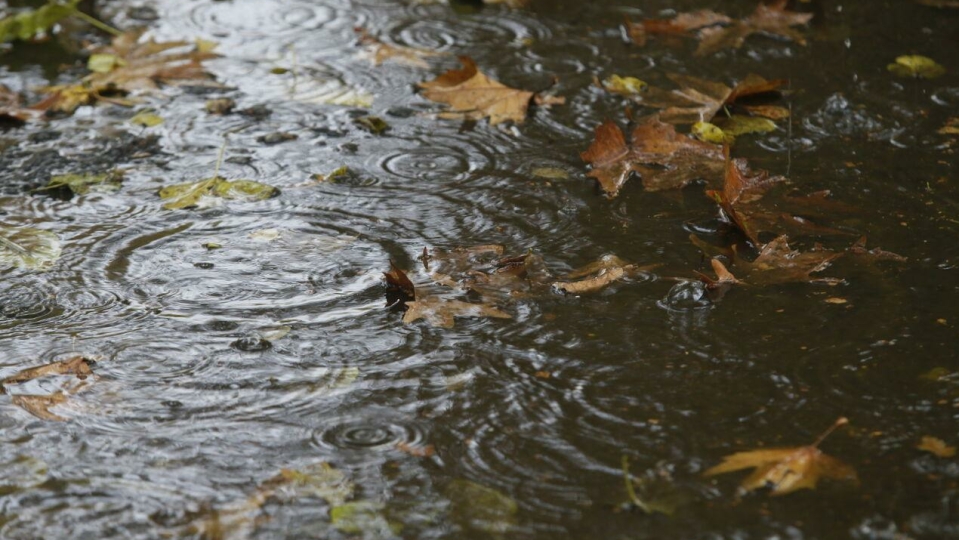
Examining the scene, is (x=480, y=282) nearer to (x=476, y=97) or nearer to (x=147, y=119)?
(x=476, y=97)

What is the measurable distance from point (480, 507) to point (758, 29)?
3.34m

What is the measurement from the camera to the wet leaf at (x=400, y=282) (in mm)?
2467

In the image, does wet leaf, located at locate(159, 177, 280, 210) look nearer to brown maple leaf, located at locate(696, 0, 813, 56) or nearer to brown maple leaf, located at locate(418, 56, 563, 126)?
brown maple leaf, located at locate(418, 56, 563, 126)

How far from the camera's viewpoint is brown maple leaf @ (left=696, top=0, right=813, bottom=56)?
432 cm

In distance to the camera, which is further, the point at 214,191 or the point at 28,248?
the point at 214,191

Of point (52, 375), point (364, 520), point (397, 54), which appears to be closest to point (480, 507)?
point (364, 520)

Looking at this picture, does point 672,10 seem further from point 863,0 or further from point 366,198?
point 366,198

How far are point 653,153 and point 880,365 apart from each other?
4.23ft

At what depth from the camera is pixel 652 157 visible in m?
3.25

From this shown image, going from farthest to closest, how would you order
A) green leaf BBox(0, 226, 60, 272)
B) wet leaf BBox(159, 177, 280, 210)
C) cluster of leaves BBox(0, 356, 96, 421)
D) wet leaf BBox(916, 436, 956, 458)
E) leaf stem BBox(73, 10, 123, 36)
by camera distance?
leaf stem BBox(73, 10, 123, 36) < wet leaf BBox(159, 177, 280, 210) < green leaf BBox(0, 226, 60, 272) < cluster of leaves BBox(0, 356, 96, 421) < wet leaf BBox(916, 436, 956, 458)

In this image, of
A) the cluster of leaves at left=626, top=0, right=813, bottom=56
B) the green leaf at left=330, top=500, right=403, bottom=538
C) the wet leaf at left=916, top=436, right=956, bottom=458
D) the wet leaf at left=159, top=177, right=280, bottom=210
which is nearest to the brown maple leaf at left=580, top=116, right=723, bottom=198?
the wet leaf at left=159, top=177, right=280, bottom=210

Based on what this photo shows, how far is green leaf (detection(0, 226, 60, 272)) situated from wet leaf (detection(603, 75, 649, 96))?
218 centimetres

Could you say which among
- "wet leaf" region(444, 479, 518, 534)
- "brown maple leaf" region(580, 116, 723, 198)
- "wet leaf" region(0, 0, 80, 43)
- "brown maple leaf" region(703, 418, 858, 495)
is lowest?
"brown maple leaf" region(580, 116, 723, 198)

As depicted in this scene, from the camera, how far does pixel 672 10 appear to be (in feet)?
15.8
